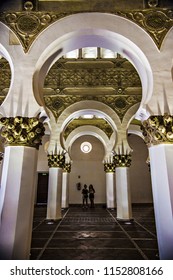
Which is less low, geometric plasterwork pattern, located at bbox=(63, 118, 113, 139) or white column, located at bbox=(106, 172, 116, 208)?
geometric plasterwork pattern, located at bbox=(63, 118, 113, 139)

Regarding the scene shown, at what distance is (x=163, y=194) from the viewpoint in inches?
104

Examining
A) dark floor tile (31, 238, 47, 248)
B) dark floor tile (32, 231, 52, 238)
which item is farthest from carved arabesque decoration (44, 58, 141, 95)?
dark floor tile (31, 238, 47, 248)

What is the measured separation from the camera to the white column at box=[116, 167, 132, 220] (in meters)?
6.23

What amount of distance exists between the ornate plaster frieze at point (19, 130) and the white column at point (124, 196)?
428cm

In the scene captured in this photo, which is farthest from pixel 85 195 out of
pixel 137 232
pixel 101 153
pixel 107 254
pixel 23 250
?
pixel 23 250

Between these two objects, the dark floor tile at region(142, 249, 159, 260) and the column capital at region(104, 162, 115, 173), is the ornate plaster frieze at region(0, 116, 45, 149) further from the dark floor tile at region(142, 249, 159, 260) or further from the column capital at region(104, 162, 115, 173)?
the column capital at region(104, 162, 115, 173)

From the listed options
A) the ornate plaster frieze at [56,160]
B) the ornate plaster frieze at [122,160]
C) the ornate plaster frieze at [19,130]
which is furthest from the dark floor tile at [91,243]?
the ornate plaster frieze at [56,160]

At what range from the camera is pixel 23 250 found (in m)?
2.48

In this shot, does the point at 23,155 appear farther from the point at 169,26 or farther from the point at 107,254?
the point at 169,26

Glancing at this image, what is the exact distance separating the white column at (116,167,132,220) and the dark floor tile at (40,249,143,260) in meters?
2.95

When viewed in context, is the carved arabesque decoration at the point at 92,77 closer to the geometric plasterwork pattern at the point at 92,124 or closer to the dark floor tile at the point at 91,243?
the geometric plasterwork pattern at the point at 92,124

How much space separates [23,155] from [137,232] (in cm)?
361

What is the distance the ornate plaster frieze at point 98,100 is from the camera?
21.5 ft
